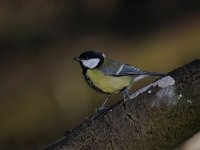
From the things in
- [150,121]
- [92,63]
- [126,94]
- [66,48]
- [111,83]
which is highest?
[66,48]

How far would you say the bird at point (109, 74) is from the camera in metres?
2.51

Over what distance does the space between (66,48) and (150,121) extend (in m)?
3.30

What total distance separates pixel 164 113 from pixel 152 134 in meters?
0.09

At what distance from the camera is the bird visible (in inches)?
98.9

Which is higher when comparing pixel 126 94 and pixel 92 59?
pixel 92 59

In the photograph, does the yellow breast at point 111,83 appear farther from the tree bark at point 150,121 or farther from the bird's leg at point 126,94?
the tree bark at point 150,121

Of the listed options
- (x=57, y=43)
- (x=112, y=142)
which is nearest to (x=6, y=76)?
(x=57, y=43)

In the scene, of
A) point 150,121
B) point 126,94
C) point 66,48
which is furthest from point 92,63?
point 66,48

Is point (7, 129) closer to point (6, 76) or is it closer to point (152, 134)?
point (6, 76)

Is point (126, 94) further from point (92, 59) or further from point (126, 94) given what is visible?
point (92, 59)

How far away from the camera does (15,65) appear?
5016 millimetres

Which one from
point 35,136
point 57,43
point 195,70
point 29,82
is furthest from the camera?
point 57,43

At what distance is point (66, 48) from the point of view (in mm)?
5195

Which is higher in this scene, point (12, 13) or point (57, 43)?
point (12, 13)
